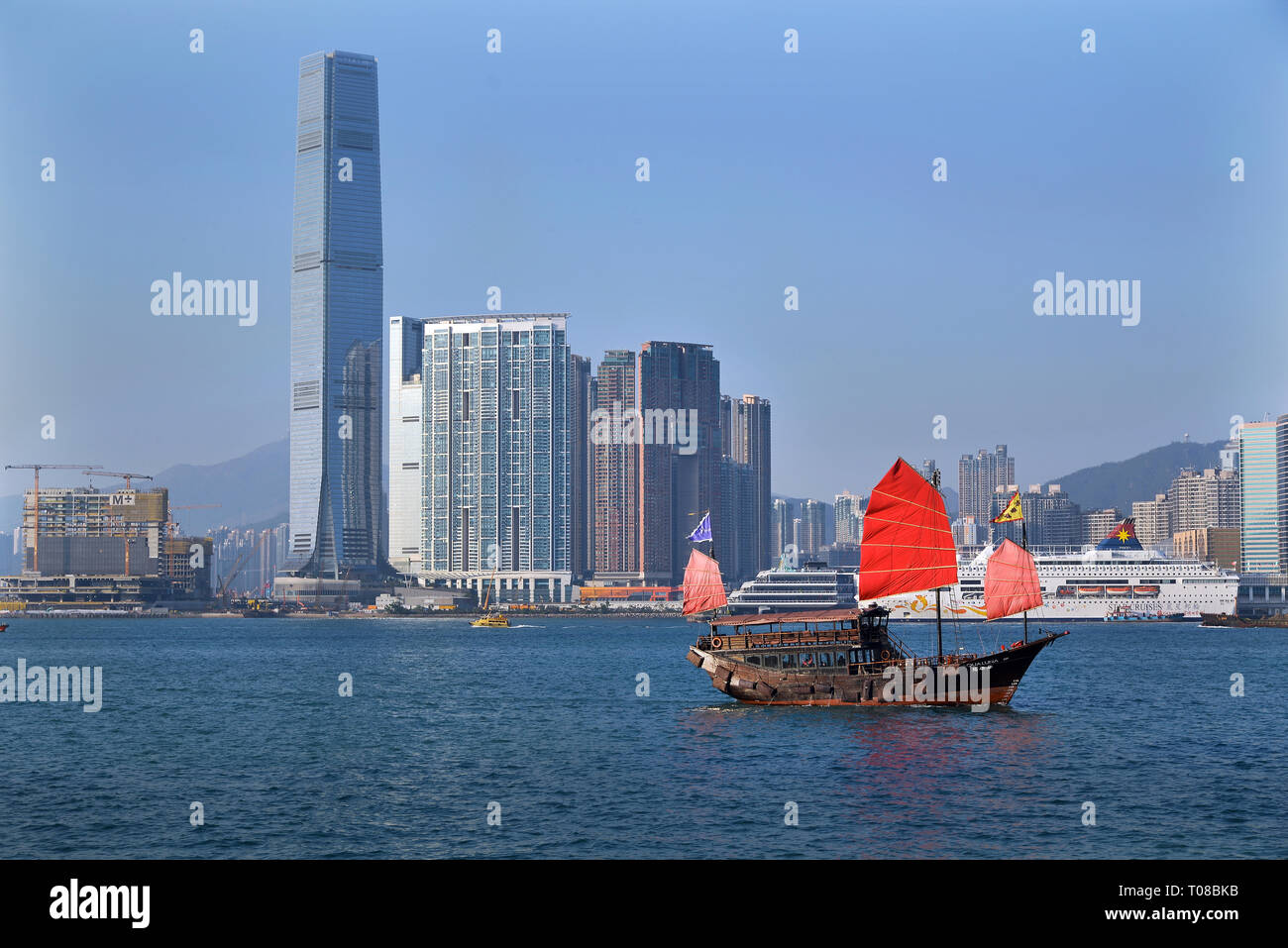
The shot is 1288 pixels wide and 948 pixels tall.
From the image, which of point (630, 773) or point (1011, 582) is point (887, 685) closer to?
point (1011, 582)

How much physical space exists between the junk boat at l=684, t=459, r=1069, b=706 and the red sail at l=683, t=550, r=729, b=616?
7.21m

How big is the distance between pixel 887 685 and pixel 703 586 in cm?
1416

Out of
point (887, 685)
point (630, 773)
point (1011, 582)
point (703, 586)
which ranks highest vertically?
point (1011, 582)

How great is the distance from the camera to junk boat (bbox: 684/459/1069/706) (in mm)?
55719

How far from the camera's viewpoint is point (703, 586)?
67125mm

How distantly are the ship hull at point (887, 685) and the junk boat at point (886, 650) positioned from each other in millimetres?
44

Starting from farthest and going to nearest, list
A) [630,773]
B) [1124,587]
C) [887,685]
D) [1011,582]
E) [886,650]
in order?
[1124,587], [1011,582], [886,650], [887,685], [630,773]

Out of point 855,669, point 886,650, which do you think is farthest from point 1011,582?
point 855,669

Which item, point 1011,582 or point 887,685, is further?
point 1011,582

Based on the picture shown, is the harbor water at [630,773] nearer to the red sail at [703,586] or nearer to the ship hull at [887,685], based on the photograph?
the ship hull at [887,685]

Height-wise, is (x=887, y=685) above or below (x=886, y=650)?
below

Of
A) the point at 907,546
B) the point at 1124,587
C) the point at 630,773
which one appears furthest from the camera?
the point at 1124,587

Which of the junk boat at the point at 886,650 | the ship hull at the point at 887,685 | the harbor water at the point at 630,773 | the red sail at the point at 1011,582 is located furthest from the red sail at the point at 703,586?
the red sail at the point at 1011,582
